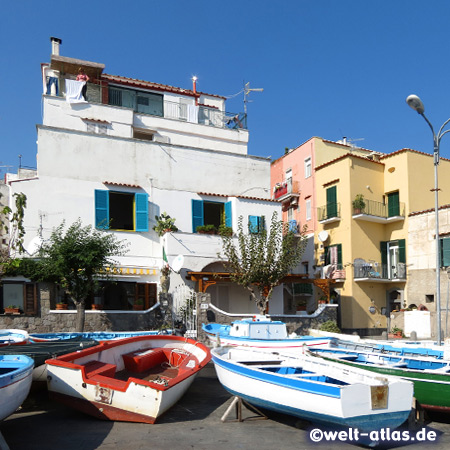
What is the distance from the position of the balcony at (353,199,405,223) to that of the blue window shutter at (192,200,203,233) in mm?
9780

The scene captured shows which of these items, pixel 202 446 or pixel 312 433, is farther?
pixel 312 433

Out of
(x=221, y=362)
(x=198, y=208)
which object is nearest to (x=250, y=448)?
(x=221, y=362)

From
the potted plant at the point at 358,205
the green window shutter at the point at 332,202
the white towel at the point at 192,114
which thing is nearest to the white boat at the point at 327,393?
the potted plant at the point at 358,205

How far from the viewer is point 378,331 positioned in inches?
1163

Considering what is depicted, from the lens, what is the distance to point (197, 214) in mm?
25531

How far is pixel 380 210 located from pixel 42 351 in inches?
947

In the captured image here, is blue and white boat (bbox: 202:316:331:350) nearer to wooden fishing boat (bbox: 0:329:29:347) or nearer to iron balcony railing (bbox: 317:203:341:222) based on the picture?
wooden fishing boat (bbox: 0:329:29:347)

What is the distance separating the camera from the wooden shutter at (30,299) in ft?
66.8

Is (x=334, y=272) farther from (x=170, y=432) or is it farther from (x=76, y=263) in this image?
(x=170, y=432)

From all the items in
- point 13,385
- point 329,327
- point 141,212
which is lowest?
point 329,327

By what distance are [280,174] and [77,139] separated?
17.9 m

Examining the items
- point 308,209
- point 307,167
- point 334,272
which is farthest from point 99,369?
point 307,167

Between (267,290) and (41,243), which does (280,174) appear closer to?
(267,290)

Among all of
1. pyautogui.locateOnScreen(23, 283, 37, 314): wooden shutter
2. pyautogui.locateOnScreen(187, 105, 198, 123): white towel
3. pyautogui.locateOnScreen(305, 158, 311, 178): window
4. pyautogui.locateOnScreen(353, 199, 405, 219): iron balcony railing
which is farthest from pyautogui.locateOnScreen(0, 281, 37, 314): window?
pyautogui.locateOnScreen(305, 158, 311, 178): window
